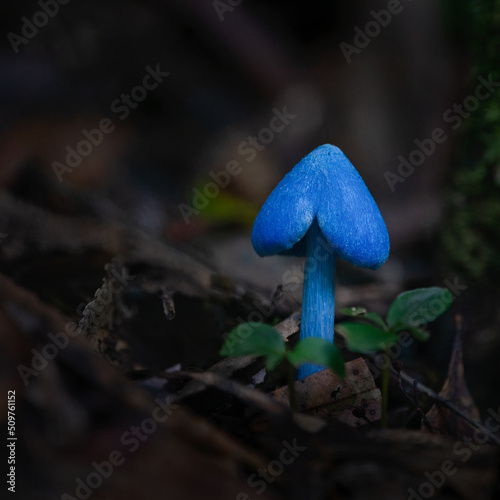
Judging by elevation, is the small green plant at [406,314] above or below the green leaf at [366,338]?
above

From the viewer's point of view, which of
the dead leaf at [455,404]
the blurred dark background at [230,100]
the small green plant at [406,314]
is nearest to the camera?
the small green plant at [406,314]

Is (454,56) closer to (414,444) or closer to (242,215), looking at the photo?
(242,215)

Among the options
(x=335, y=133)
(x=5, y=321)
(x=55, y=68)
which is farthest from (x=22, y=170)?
(x=335, y=133)

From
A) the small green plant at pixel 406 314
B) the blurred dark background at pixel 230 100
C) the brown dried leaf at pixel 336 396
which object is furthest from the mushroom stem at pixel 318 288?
the blurred dark background at pixel 230 100

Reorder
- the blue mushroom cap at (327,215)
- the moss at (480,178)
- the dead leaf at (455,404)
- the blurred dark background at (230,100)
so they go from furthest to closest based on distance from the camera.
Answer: the blurred dark background at (230,100), the moss at (480,178), the dead leaf at (455,404), the blue mushroom cap at (327,215)

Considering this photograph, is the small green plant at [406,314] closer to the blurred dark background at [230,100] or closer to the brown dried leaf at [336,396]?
the brown dried leaf at [336,396]

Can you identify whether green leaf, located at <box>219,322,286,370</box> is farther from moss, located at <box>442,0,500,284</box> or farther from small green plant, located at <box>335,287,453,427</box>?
moss, located at <box>442,0,500,284</box>
